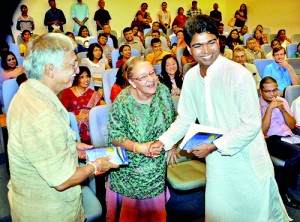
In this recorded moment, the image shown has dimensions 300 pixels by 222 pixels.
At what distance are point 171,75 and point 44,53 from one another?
10.0 ft

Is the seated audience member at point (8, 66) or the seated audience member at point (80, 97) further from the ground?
the seated audience member at point (8, 66)

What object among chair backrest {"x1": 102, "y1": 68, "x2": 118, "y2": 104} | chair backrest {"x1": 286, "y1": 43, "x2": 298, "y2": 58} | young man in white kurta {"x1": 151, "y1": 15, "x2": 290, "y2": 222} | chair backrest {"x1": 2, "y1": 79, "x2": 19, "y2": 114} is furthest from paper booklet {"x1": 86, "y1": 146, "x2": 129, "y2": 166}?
chair backrest {"x1": 286, "y1": 43, "x2": 298, "y2": 58}

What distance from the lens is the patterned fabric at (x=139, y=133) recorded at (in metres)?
2.00

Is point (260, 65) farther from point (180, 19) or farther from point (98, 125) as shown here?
point (180, 19)

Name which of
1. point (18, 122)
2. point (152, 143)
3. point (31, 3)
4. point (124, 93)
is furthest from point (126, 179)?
point (31, 3)

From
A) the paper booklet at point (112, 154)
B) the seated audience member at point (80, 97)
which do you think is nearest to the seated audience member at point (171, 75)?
the seated audience member at point (80, 97)

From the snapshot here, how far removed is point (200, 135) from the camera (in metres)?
1.59

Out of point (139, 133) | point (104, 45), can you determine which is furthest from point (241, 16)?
point (139, 133)

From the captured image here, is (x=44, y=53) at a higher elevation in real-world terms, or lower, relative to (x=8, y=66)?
higher

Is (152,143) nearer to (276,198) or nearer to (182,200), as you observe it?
(276,198)

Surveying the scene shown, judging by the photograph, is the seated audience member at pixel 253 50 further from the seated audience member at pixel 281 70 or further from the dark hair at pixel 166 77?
the dark hair at pixel 166 77

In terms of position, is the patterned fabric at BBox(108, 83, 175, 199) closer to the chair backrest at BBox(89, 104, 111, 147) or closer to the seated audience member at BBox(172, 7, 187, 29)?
the chair backrest at BBox(89, 104, 111, 147)

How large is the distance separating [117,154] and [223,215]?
2.26 feet

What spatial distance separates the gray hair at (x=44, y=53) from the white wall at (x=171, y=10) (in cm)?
853
